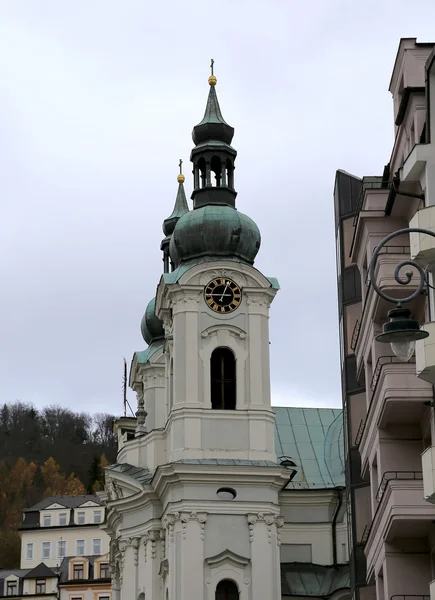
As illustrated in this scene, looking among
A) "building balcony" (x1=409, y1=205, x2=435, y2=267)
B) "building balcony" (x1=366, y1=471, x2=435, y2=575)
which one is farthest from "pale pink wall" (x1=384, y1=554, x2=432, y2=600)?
"building balcony" (x1=409, y1=205, x2=435, y2=267)

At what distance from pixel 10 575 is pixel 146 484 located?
40863 millimetres

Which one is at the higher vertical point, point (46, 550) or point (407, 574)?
point (46, 550)

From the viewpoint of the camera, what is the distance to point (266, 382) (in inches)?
2047

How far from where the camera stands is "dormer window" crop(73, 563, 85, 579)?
90938 mm

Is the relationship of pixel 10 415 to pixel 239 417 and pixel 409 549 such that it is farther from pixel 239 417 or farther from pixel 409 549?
A: pixel 409 549

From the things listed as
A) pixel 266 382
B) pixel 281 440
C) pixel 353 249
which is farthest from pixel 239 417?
pixel 353 249

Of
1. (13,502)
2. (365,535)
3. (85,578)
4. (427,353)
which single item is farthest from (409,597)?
(13,502)

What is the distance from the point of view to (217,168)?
56.0 meters

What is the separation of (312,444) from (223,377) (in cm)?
1146

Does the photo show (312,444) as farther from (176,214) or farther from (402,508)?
(402,508)

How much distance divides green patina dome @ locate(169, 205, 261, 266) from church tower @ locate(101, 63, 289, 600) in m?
0.05

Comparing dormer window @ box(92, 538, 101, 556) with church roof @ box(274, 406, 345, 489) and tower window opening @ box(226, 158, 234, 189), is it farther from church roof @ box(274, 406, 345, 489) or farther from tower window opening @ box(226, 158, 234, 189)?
tower window opening @ box(226, 158, 234, 189)

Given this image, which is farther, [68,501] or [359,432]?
[68,501]

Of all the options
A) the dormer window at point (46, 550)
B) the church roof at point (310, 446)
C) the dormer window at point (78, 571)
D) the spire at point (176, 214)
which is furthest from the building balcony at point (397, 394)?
the dormer window at point (46, 550)
